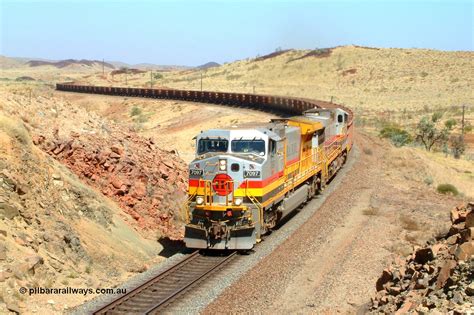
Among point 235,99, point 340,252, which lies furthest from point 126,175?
point 235,99

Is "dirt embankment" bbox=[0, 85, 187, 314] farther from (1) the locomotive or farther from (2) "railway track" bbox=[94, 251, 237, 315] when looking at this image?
(1) the locomotive

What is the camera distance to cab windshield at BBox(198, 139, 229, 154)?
19516 mm

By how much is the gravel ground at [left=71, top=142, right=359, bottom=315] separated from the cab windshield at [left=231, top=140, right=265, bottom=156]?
129 inches

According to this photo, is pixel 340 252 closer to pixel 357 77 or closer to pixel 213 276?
pixel 213 276

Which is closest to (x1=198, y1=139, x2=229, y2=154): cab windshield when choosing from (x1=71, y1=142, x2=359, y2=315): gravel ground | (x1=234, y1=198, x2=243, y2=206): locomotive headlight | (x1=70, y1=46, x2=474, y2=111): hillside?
(x1=234, y1=198, x2=243, y2=206): locomotive headlight

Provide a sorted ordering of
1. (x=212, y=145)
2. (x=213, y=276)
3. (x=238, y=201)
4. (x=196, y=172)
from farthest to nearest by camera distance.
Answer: (x=212, y=145) < (x=196, y=172) < (x=238, y=201) < (x=213, y=276)

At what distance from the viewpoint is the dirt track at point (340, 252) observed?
14719 millimetres

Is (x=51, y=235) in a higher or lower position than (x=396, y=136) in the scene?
higher

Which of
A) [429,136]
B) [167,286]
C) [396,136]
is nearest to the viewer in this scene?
[167,286]

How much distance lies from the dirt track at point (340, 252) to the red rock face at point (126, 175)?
5.65 metres

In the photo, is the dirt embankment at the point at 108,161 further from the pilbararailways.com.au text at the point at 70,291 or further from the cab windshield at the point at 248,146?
the pilbararailways.com.au text at the point at 70,291

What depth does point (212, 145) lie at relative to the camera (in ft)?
64.5

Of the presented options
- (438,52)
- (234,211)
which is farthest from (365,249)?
(438,52)

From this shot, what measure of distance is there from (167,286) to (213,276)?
5.13 ft
